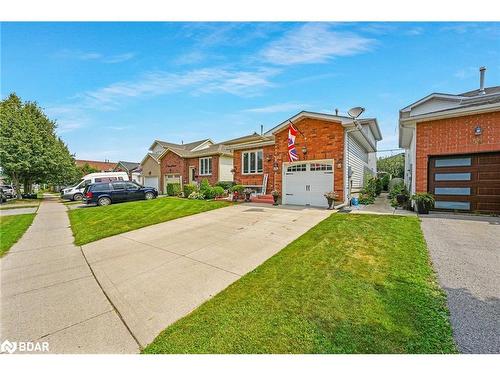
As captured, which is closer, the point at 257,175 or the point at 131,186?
the point at 257,175

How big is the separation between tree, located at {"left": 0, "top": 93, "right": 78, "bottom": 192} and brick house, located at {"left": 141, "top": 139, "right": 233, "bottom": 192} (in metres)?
9.05

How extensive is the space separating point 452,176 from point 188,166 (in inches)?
813

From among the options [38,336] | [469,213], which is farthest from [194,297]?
[469,213]

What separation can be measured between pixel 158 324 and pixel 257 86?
8508 millimetres

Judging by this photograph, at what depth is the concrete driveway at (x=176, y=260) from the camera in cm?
332

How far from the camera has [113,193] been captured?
15758 mm

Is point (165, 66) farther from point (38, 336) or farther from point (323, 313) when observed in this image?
point (323, 313)

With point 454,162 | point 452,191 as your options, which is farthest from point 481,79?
point 452,191

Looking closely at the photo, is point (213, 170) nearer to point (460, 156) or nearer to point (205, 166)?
point (205, 166)

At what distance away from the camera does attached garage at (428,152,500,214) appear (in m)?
8.48

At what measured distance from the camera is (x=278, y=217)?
9328 millimetres

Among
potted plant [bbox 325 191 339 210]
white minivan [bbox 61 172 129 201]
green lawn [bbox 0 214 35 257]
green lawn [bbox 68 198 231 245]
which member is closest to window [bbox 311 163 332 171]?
potted plant [bbox 325 191 339 210]

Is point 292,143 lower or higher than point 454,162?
higher
